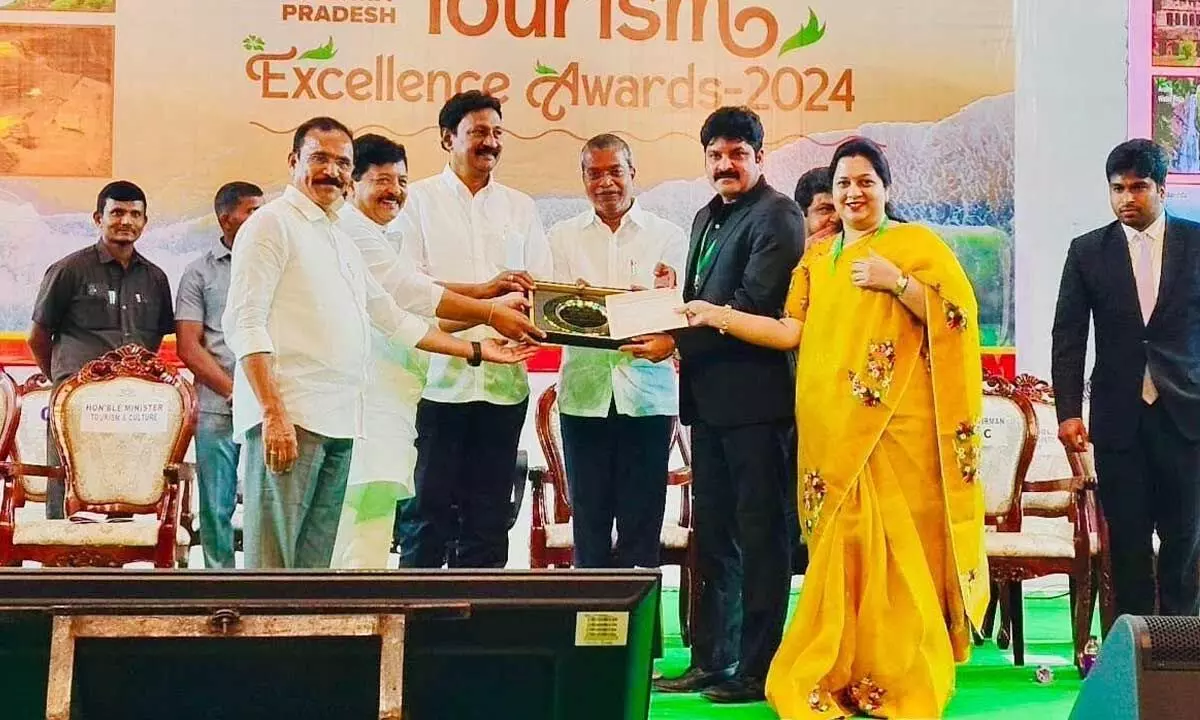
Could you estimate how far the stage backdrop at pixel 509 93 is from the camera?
15.0 feet

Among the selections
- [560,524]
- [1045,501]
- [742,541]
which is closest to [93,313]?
[560,524]

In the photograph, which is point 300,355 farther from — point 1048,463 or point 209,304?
point 1048,463

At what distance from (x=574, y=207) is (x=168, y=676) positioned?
12.3 feet

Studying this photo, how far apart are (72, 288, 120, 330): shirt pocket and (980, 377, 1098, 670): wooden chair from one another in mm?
3067

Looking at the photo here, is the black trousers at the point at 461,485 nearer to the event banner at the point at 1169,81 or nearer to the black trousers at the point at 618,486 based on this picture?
the black trousers at the point at 618,486

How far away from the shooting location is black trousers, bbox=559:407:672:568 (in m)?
3.66

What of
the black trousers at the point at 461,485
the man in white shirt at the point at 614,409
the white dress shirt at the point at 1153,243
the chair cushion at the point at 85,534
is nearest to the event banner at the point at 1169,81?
the white dress shirt at the point at 1153,243

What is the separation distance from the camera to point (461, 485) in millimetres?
3875

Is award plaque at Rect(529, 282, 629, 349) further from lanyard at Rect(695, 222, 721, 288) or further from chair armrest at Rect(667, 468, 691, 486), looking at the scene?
chair armrest at Rect(667, 468, 691, 486)

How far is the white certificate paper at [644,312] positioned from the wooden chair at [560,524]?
638 millimetres

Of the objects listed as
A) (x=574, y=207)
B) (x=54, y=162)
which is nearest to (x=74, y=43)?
(x=54, y=162)

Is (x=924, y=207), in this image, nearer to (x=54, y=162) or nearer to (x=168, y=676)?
(x=54, y=162)

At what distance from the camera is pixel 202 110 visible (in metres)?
4.60

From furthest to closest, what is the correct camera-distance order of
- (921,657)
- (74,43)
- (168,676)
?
(74,43) → (921,657) → (168,676)
